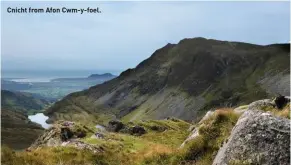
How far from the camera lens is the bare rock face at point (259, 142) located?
1428 cm

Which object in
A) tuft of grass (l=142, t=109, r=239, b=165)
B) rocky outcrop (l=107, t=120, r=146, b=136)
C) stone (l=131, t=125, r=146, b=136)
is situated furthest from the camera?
rocky outcrop (l=107, t=120, r=146, b=136)

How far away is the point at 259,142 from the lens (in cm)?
1501

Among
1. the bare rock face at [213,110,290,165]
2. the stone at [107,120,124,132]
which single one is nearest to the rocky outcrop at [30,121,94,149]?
the bare rock face at [213,110,290,165]

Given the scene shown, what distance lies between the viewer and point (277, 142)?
47.4ft

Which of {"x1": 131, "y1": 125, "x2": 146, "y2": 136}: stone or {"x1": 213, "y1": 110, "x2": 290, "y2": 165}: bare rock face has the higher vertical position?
{"x1": 213, "y1": 110, "x2": 290, "y2": 165}: bare rock face

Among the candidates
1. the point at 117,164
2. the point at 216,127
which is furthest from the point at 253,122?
the point at 117,164

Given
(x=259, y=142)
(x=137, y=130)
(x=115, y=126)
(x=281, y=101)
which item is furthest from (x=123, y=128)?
(x=259, y=142)

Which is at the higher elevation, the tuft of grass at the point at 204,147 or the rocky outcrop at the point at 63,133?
the tuft of grass at the point at 204,147

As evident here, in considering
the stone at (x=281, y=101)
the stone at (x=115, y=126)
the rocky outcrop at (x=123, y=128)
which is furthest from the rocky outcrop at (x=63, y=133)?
the stone at (x=115, y=126)

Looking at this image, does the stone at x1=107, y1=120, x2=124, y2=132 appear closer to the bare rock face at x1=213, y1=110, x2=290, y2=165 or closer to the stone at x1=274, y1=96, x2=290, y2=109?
the stone at x1=274, y1=96, x2=290, y2=109

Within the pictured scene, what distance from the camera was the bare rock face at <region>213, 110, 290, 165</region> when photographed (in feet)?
46.9

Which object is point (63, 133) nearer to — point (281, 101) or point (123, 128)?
point (281, 101)

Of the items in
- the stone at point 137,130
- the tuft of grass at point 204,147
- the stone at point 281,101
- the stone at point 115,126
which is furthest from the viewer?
the stone at point 115,126

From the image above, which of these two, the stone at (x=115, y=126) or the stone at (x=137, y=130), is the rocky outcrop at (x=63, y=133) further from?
the stone at (x=115, y=126)
